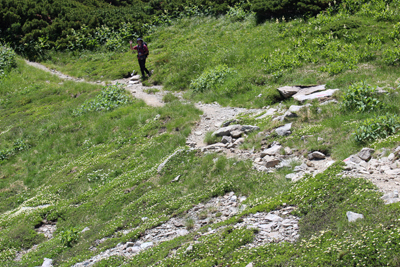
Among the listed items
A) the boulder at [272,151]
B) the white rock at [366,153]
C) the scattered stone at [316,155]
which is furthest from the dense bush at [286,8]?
the white rock at [366,153]

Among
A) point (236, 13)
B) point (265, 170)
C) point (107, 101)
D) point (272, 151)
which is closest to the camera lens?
point (265, 170)

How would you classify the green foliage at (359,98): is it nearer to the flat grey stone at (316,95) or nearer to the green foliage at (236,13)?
the flat grey stone at (316,95)

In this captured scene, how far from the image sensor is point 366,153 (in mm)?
8500

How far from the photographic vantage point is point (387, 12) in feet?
60.0

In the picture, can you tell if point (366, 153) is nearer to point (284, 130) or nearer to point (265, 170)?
point (265, 170)

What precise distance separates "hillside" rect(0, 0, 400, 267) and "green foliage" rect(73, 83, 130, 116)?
75mm

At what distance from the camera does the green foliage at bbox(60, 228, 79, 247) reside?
1026cm

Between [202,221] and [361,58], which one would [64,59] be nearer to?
[361,58]

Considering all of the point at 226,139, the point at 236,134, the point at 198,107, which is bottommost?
the point at 198,107

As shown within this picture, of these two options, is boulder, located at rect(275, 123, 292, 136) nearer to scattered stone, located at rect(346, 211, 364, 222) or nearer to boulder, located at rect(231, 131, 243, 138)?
boulder, located at rect(231, 131, 243, 138)

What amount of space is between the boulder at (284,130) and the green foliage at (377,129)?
7.86ft

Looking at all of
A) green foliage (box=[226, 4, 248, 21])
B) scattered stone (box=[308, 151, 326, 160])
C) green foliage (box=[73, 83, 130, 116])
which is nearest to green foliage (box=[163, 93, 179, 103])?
green foliage (box=[73, 83, 130, 116])

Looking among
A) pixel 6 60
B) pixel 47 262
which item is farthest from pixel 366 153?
pixel 6 60

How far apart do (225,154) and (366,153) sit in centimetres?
452
